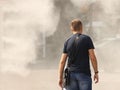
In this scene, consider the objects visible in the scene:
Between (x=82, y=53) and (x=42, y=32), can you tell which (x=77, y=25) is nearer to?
(x=82, y=53)

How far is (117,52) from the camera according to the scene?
1224 cm

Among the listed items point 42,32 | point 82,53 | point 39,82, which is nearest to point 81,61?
point 82,53

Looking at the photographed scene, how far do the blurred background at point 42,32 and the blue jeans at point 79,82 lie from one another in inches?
140

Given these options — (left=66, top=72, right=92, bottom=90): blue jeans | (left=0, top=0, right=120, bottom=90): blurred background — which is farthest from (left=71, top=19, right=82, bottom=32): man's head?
(left=0, top=0, right=120, bottom=90): blurred background

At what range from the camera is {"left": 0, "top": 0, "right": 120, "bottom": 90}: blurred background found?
9945 millimetres

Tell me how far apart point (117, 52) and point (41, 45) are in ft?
10.5

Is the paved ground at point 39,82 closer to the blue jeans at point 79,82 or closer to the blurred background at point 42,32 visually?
the blurred background at point 42,32

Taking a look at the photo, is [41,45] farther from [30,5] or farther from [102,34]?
[30,5]

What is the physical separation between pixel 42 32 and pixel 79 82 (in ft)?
16.0

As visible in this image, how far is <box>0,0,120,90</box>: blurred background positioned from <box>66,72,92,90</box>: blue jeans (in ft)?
11.7

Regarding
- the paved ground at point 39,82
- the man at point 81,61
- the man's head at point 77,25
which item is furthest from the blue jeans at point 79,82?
the paved ground at point 39,82

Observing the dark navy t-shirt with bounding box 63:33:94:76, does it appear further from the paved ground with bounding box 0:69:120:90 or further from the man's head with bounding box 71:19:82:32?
the paved ground with bounding box 0:69:120:90

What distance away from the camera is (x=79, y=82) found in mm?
6273

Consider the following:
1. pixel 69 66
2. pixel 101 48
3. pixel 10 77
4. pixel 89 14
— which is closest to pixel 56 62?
pixel 101 48
